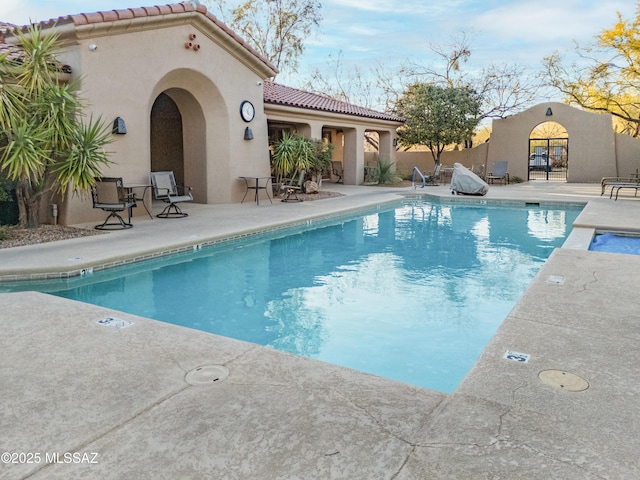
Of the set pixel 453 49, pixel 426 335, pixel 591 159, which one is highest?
pixel 453 49

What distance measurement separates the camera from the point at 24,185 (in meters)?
8.88

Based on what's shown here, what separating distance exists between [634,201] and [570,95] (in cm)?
1488

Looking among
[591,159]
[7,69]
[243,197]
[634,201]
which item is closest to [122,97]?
[7,69]

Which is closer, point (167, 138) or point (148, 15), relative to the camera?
point (148, 15)

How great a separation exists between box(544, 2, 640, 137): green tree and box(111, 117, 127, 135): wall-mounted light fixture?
2295 centimetres

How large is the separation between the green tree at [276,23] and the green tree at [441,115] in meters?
9.85

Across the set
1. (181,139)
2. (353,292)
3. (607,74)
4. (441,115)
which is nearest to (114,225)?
(353,292)

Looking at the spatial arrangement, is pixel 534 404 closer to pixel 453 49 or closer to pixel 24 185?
pixel 24 185

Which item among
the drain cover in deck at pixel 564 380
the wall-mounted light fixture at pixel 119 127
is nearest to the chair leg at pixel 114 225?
the wall-mounted light fixture at pixel 119 127

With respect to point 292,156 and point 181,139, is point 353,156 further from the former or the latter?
point 181,139

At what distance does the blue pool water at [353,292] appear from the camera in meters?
4.72

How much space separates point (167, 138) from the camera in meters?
16.4

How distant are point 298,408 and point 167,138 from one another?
1509 centimetres

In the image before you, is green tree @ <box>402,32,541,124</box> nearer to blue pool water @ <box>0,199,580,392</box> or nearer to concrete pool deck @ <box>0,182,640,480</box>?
blue pool water @ <box>0,199,580,392</box>
